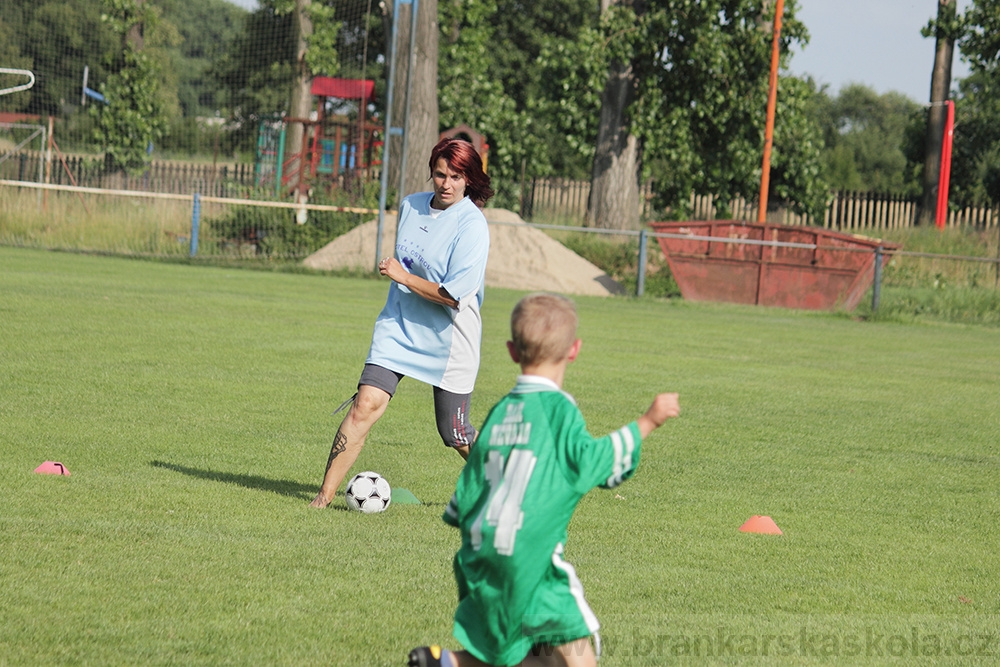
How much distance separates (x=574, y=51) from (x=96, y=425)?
2610 cm

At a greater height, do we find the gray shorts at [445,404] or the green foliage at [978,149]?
the green foliage at [978,149]

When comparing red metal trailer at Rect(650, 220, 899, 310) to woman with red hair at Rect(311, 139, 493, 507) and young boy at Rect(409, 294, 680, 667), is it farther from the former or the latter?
young boy at Rect(409, 294, 680, 667)

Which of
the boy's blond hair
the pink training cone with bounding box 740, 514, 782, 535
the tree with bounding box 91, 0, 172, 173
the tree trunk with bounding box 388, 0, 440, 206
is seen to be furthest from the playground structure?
the boy's blond hair

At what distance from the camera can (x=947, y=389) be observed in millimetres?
12477

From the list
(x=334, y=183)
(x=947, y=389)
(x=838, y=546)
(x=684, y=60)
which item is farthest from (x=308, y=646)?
(x=684, y=60)

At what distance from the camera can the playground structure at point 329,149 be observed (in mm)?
32812

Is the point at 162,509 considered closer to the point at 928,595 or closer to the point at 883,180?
the point at 928,595

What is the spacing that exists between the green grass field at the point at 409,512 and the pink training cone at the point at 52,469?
111 millimetres

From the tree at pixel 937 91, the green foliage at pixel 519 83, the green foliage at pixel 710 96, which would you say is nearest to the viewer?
the green foliage at pixel 710 96

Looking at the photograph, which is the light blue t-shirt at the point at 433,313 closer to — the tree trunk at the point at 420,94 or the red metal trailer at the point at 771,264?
the red metal trailer at the point at 771,264

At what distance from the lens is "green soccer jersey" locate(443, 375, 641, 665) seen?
3.12 meters

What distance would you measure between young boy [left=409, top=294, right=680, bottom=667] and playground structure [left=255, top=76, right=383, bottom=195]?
26076 millimetres

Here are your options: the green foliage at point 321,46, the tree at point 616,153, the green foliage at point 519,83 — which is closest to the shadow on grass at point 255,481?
the tree at point 616,153

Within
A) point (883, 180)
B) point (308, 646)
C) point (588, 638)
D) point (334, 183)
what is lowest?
point (308, 646)
